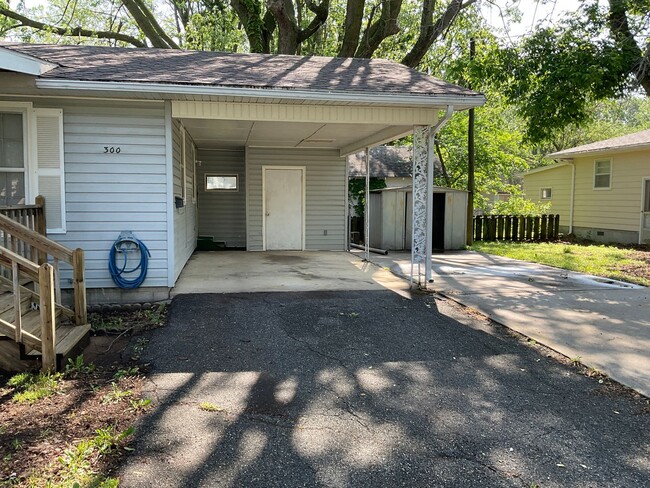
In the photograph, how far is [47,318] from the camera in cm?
398

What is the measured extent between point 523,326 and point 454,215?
847 cm

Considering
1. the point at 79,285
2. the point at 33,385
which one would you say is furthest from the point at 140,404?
the point at 79,285

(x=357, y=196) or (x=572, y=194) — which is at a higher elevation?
(x=572, y=194)

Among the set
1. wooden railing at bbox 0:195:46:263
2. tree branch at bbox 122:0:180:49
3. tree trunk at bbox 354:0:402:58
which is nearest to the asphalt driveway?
wooden railing at bbox 0:195:46:263

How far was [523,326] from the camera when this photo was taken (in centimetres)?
560

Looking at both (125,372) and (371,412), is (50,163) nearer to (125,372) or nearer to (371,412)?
(125,372)

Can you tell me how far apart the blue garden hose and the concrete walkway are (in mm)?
4286

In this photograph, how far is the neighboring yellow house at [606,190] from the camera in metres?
15.3

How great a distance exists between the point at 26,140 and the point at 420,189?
5.38 meters

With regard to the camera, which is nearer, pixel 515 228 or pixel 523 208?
pixel 515 228

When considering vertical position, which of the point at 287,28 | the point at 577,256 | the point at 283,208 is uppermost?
the point at 287,28

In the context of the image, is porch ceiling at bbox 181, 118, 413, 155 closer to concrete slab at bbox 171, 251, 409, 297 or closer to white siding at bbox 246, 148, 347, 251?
white siding at bbox 246, 148, 347, 251

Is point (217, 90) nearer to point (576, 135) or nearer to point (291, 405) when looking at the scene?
point (291, 405)

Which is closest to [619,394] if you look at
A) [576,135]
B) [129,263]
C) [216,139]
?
[129,263]
